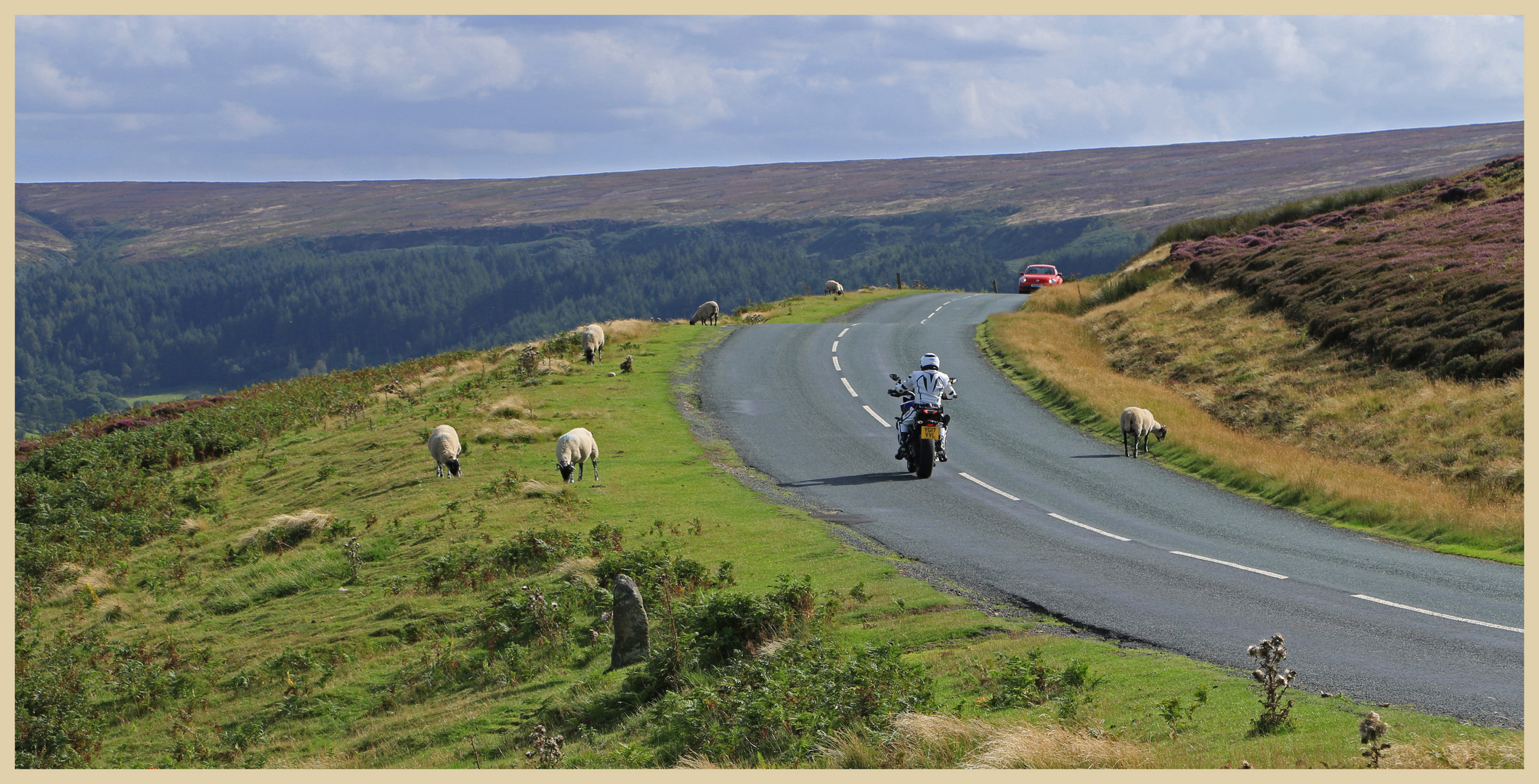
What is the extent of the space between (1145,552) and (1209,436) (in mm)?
12036

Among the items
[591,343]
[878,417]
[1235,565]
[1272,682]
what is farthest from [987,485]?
[591,343]

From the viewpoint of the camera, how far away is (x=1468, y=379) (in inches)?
1164

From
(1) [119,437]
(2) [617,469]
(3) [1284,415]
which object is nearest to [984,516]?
(2) [617,469]

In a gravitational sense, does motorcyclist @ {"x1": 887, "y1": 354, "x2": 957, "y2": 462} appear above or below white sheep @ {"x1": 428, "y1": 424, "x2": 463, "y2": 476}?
above

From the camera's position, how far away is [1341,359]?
115 feet

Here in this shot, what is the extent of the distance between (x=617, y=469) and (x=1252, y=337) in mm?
26182

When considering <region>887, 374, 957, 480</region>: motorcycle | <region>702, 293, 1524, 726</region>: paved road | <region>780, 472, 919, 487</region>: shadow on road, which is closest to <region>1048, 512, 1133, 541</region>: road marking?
<region>702, 293, 1524, 726</region>: paved road

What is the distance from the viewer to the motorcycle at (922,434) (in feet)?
76.8

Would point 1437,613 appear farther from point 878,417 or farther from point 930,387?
point 878,417

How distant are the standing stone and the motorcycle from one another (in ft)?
35.9

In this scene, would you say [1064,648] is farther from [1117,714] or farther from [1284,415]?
[1284,415]

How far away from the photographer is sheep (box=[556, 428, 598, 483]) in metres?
22.6

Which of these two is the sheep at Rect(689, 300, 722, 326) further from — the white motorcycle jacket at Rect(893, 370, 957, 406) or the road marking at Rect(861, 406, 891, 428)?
the white motorcycle jacket at Rect(893, 370, 957, 406)

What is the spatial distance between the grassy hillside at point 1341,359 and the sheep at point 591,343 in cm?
Result: 1541
